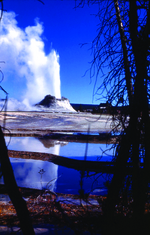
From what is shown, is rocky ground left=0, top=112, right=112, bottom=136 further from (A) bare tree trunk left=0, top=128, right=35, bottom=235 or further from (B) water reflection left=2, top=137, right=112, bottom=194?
(A) bare tree trunk left=0, top=128, right=35, bottom=235

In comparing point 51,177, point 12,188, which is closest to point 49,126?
point 51,177

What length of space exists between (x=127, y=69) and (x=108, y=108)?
1.82 feet

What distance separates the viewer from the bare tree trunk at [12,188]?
177 cm

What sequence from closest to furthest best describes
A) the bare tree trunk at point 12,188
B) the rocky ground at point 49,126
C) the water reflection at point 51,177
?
1. the bare tree trunk at point 12,188
2. the water reflection at point 51,177
3. the rocky ground at point 49,126

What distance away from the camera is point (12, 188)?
1.84m

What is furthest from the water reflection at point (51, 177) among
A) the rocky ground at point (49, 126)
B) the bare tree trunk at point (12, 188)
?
the bare tree trunk at point (12, 188)

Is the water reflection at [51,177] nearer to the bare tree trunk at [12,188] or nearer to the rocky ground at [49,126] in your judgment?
the rocky ground at [49,126]

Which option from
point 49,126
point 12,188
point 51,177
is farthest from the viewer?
point 49,126

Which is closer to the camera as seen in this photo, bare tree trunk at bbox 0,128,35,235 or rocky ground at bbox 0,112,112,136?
bare tree trunk at bbox 0,128,35,235

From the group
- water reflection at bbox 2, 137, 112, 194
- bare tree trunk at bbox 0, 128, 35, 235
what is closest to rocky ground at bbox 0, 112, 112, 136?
water reflection at bbox 2, 137, 112, 194

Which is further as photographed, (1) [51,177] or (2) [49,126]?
(2) [49,126]

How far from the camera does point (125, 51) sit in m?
2.55

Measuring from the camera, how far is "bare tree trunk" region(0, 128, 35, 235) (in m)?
1.77

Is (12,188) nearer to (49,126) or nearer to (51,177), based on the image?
(51,177)
